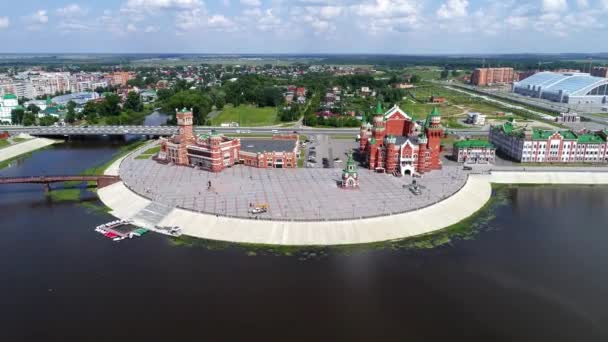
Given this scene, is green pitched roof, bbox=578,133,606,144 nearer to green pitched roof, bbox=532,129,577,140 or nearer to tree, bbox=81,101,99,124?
green pitched roof, bbox=532,129,577,140

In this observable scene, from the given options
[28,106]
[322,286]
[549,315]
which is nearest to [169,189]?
[322,286]

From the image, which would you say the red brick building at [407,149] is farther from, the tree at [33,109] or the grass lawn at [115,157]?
the tree at [33,109]

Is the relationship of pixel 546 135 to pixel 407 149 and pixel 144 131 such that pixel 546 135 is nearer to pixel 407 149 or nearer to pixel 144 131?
pixel 407 149

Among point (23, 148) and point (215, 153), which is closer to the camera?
point (215, 153)

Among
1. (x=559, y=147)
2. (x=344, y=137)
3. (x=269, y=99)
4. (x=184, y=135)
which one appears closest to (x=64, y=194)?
(x=184, y=135)

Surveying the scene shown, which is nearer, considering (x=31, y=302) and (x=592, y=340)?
(x=592, y=340)

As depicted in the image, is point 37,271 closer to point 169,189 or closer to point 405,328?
point 169,189
